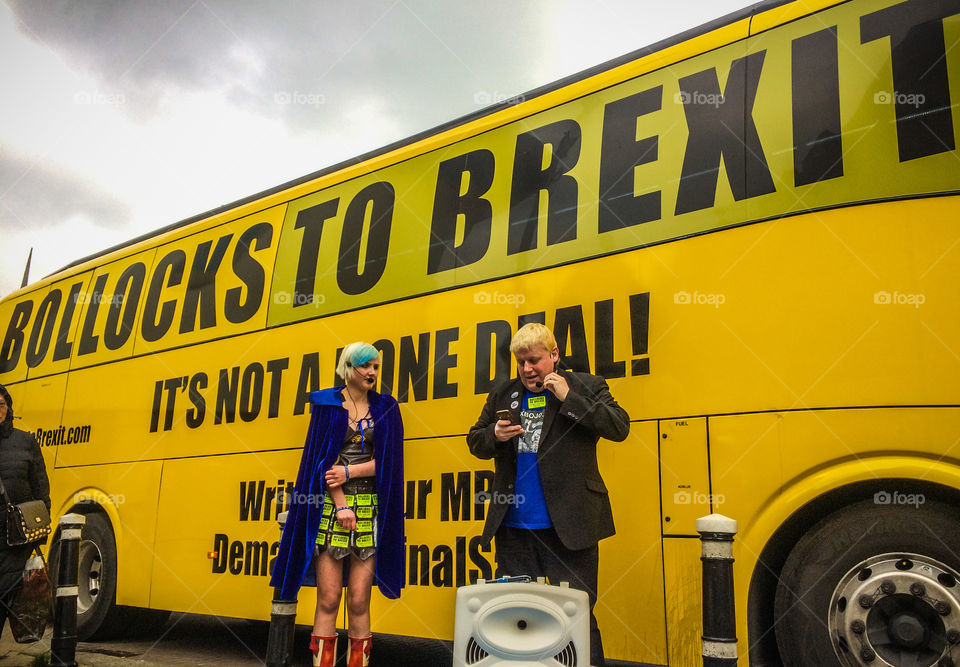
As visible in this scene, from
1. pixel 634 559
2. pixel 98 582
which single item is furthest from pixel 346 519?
pixel 98 582

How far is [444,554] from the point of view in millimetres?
4895

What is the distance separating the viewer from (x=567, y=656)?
3.15m

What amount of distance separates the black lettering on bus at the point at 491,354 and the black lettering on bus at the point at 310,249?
1.79 meters

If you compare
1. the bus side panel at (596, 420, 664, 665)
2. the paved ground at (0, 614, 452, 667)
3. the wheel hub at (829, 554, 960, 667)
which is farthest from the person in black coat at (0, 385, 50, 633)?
the wheel hub at (829, 554, 960, 667)

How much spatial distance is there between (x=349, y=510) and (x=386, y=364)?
1.54 metres

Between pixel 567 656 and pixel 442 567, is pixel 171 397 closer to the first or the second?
pixel 442 567

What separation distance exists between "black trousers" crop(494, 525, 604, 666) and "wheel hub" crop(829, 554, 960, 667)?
1.00 m

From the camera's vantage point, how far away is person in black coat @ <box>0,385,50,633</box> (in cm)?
545

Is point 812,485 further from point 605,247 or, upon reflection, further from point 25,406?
point 25,406

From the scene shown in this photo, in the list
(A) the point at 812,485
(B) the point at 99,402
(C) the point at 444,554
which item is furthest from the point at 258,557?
(A) the point at 812,485

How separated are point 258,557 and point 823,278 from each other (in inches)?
175

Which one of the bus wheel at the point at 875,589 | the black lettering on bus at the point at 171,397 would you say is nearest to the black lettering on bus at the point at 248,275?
the black lettering on bus at the point at 171,397

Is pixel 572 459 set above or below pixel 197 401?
below

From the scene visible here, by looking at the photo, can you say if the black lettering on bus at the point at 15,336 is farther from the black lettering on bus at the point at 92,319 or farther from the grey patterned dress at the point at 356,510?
the grey patterned dress at the point at 356,510
